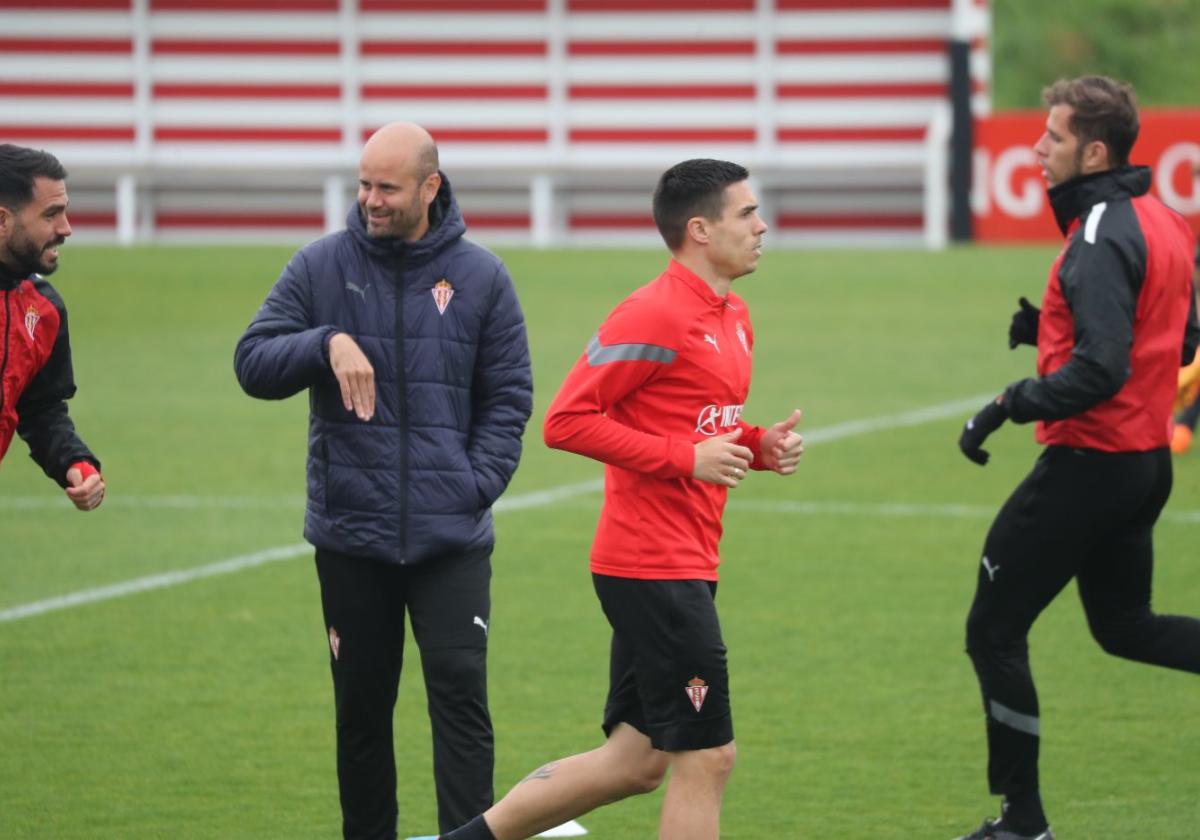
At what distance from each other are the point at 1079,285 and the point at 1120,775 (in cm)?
205

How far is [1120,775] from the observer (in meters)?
7.24

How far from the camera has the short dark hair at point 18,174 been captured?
5.98 meters

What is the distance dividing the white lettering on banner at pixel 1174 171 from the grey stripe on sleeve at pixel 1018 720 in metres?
23.0

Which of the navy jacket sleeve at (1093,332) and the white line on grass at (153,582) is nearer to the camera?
the navy jacket sleeve at (1093,332)

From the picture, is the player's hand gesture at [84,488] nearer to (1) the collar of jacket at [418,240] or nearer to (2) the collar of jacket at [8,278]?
(2) the collar of jacket at [8,278]

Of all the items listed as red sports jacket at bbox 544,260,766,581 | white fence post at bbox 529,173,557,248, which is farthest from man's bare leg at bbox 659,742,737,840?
white fence post at bbox 529,173,557,248

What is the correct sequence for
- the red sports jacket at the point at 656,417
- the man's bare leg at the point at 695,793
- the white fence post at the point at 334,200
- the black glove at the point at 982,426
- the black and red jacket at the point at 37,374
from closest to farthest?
1. the man's bare leg at the point at 695,793
2. the red sports jacket at the point at 656,417
3. the black and red jacket at the point at 37,374
4. the black glove at the point at 982,426
5. the white fence post at the point at 334,200

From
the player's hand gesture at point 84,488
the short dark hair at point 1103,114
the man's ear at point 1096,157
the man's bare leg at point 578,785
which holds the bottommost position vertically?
the man's bare leg at point 578,785

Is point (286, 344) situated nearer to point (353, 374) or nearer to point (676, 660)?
point (353, 374)

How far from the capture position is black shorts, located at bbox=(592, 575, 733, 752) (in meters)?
5.46

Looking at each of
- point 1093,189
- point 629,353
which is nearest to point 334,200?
point 1093,189

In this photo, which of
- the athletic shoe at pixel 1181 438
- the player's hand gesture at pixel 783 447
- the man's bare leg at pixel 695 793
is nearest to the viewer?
the man's bare leg at pixel 695 793

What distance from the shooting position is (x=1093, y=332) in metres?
5.96

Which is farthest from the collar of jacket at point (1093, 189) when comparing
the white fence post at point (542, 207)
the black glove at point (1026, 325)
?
the white fence post at point (542, 207)
